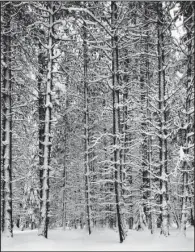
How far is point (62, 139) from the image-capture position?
941 inches

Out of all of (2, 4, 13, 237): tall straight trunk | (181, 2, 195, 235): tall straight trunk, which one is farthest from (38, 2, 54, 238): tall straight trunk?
(181, 2, 195, 235): tall straight trunk

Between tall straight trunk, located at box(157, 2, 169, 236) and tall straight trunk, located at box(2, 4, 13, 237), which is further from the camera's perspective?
tall straight trunk, located at box(157, 2, 169, 236)

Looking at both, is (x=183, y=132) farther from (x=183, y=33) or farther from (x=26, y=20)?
(x=26, y=20)

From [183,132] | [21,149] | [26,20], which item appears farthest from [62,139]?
[183,132]

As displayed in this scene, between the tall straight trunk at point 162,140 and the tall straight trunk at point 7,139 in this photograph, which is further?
the tall straight trunk at point 162,140

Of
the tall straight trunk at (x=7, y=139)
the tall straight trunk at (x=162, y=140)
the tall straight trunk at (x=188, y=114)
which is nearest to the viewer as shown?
the tall straight trunk at (x=188, y=114)

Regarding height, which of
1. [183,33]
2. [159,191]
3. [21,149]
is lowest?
[159,191]

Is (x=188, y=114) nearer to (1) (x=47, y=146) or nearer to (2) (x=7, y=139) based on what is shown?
(1) (x=47, y=146)

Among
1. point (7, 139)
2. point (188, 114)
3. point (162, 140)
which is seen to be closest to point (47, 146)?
point (7, 139)

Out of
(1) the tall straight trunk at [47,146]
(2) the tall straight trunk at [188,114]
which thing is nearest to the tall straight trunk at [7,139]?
(1) the tall straight trunk at [47,146]

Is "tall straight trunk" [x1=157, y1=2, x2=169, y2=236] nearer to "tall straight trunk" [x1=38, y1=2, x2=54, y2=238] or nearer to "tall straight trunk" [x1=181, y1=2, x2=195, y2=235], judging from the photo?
"tall straight trunk" [x1=181, y1=2, x2=195, y2=235]

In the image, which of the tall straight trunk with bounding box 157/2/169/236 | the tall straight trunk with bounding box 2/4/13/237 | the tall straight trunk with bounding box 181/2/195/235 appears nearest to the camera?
the tall straight trunk with bounding box 181/2/195/235

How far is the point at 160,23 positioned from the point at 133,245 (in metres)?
8.61

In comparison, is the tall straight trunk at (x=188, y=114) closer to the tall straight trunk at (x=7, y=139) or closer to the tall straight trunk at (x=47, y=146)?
the tall straight trunk at (x=47, y=146)
